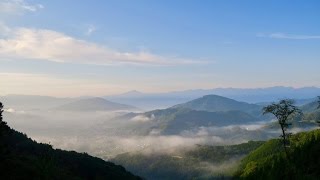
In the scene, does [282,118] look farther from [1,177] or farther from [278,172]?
[1,177]

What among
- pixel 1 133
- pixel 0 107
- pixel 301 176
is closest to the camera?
pixel 1 133

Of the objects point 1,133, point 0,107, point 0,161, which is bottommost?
point 0,161

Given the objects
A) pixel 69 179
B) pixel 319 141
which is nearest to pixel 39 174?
pixel 69 179

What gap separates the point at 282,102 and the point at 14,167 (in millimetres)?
69299

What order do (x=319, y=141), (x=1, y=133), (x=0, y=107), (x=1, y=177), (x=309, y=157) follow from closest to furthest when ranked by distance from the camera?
(x=1, y=133)
(x=0, y=107)
(x=1, y=177)
(x=309, y=157)
(x=319, y=141)

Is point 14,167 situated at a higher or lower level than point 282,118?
lower

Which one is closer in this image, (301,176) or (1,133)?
(1,133)

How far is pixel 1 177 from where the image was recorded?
86.7m

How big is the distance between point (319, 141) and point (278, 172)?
74.4 ft

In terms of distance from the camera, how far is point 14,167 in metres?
104

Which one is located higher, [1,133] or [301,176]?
[1,133]

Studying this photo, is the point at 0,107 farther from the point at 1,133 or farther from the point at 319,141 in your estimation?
the point at 319,141

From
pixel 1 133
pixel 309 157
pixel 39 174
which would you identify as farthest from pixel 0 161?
pixel 309 157

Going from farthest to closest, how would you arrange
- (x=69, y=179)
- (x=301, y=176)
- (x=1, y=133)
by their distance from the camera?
(x=69, y=179) → (x=301, y=176) → (x=1, y=133)
